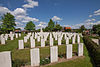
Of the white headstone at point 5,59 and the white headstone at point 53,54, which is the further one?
the white headstone at point 53,54

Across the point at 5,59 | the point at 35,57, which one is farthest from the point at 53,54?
the point at 5,59

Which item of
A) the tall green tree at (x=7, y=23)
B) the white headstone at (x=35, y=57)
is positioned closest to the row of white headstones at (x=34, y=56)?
the white headstone at (x=35, y=57)

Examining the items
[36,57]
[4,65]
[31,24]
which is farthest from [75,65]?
[31,24]

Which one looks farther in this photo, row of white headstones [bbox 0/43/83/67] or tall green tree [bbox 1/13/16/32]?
tall green tree [bbox 1/13/16/32]

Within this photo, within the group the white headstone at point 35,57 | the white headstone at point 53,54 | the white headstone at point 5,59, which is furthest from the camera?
the white headstone at point 53,54

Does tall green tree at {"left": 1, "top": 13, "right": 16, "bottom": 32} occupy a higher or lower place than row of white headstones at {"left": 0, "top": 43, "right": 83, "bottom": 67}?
higher

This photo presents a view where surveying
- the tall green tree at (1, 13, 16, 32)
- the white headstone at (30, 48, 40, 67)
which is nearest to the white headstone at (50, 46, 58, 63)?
the white headstone at (30, 48, 40, 67)

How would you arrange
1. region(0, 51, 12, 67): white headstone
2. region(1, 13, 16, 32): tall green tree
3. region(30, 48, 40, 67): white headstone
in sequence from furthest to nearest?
region(1, 13, 16, 32): tall green tree, region(30, 48, 40, 67): white headstone, region(0, 51, 12, 67): white headstone

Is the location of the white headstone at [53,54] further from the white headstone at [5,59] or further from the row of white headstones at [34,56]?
the white headstone at [5,59]

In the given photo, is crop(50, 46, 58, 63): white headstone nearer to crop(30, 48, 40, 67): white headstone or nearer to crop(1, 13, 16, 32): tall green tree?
crop(30, 48, 40, 67): white headstone

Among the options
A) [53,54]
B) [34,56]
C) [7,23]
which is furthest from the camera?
[7,23]

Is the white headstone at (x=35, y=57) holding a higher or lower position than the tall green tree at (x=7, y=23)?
A: lower

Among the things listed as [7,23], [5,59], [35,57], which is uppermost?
[7,23]

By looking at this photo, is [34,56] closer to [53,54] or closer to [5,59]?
[53,54]
